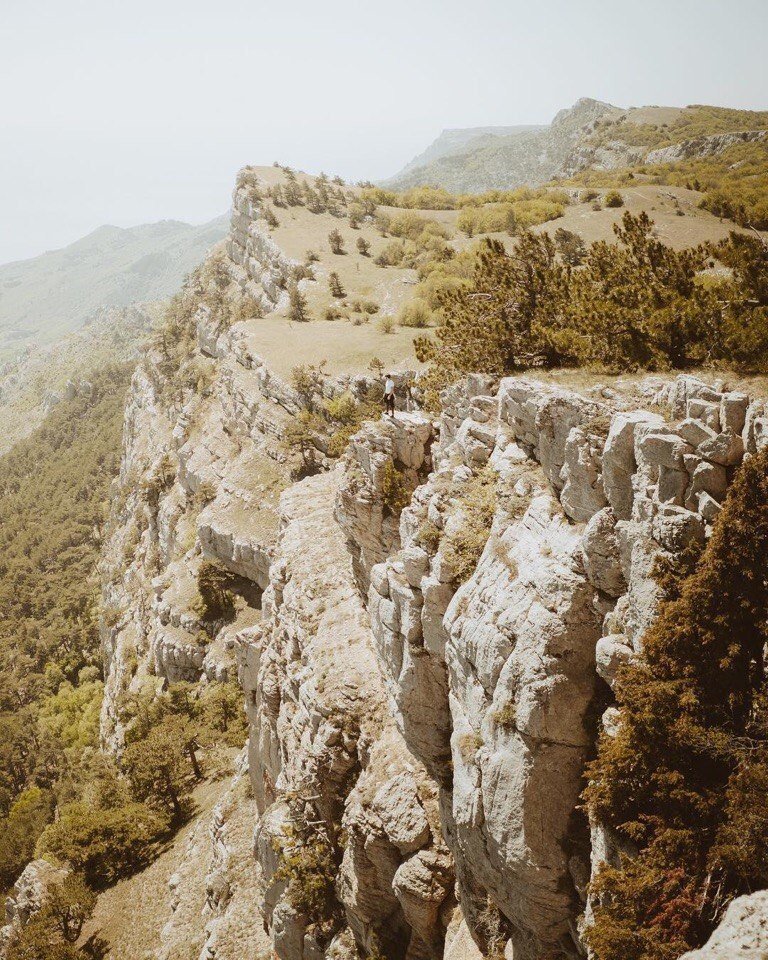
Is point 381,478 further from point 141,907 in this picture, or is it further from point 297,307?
point 297,307

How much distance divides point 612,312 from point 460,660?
10537 mm

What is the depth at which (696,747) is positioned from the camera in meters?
8.88

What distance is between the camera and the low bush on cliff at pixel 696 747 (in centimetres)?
852

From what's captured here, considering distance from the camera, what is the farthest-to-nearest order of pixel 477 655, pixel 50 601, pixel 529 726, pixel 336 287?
pixel 50 601 → pixel 336 287 → pixel 477 655 → pixel 529 726

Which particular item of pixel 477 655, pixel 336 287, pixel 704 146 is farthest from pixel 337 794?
pixel 704 146

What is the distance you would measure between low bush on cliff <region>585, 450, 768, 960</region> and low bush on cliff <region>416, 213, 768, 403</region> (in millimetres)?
5125

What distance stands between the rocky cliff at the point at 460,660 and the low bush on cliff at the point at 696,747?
69cm

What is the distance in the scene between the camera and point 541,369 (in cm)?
1855

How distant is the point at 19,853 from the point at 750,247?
55047mm

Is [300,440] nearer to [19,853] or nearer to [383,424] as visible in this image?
[383,424]

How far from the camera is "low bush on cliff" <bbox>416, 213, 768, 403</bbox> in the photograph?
13750mm

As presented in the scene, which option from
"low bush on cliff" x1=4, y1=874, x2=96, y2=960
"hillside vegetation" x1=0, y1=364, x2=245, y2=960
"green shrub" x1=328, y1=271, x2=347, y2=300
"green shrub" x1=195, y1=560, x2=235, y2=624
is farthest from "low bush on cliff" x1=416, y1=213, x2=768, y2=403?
"green shrub" x1=328, y1=271, x2=347, y2=300

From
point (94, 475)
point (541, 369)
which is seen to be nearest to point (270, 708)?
point (541, 369)

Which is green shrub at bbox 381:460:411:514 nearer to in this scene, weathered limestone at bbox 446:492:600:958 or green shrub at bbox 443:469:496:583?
green shrub at bbox 443:469:496:583
